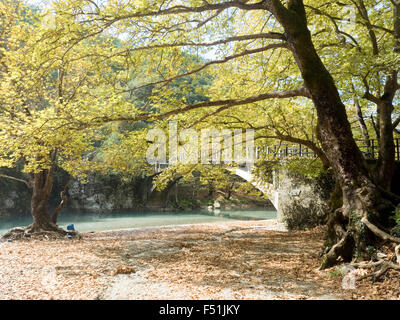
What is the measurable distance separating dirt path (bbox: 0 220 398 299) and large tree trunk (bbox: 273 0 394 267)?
2.19 ft

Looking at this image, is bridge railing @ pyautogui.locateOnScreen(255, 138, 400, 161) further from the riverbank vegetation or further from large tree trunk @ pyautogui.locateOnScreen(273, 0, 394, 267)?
large tree trunk @ pyautogui.locateOnScreen(273, 0, 394, 267)

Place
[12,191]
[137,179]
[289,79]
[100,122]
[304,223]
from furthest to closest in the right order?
[137,179], [12,191], [304,223], [289,79], [100,122]

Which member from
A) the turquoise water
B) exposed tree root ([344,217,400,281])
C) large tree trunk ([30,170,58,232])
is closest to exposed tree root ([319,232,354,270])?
exposed tree root ([344,217,400,281])

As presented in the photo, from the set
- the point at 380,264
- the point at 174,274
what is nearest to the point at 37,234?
the point at 174,274

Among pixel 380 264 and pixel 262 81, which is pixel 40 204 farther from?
pixel 380 264

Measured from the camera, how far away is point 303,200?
34.2ft

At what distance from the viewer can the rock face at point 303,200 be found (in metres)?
10.0

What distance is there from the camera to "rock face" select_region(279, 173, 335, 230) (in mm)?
10016

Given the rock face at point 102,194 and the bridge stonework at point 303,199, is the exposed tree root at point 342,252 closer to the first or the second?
the bridge stonework at point 303,199

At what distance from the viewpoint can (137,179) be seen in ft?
89.5
